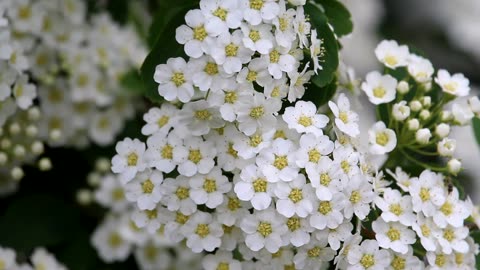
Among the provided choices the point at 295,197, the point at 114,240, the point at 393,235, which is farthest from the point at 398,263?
the point at 114,240

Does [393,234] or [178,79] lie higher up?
[178,79]

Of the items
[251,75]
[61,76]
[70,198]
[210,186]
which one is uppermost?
[251,75]

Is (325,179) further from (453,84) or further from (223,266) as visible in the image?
(453,84)

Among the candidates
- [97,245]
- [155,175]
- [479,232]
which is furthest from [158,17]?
[479,232]

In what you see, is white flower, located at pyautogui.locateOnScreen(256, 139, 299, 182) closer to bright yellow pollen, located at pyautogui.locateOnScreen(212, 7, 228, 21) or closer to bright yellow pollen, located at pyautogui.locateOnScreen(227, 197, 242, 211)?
bright yellow pollen, located at pyautogui.locateOnScreen(227, 197, 242, 211)

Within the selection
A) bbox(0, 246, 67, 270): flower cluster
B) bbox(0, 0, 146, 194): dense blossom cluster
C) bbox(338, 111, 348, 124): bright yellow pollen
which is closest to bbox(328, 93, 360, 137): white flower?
bbox(338, 111, 348, 124): bright yellow pollen
